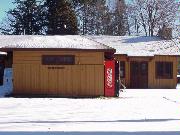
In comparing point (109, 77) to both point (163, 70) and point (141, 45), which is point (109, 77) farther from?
point (141, 45)

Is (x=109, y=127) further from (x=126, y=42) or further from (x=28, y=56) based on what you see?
(x=126, y=42)

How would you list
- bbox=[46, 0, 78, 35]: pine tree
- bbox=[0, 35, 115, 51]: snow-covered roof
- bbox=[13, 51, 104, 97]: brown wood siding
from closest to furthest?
bbox=[0, 35, 115, 51]: snow-covered roof
bbox=[13, 51, 104, 97]: brown wood siding
bbox=[46, 0, 78, 35]: pine tree

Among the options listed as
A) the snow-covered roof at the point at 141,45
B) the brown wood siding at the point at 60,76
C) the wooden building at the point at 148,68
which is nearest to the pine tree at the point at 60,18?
the snow-covered roof at the point at 141,45

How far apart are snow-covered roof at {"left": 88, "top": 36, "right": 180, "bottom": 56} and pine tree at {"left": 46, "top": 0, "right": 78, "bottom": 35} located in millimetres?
12823

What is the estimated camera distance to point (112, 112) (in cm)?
1667

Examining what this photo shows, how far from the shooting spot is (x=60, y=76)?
24.6 meters

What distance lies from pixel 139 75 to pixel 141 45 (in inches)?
122

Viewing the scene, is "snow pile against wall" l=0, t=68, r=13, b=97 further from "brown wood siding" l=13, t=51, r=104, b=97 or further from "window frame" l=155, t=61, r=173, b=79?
"window frame" l=155, t=61, r=173, b=79

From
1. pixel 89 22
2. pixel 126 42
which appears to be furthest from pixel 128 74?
pixel 89 22

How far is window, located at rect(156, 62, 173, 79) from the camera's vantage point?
112 feet

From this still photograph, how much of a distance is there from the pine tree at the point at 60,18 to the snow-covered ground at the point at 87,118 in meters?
30.9

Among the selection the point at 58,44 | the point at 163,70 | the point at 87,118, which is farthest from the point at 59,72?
the point at 163,70

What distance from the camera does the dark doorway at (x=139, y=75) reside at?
111 ft

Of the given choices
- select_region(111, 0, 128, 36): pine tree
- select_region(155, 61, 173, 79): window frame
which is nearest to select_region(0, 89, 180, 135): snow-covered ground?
select_region(155, 61, 173, 79): window frame
